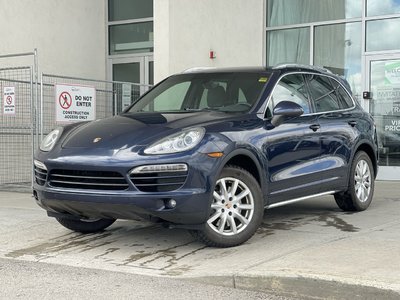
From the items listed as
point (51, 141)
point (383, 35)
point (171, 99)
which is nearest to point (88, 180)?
point (51, 141)

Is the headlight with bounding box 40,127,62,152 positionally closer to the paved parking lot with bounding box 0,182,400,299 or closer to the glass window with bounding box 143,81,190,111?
the paved parking lot with bounding box 0,182,400,299

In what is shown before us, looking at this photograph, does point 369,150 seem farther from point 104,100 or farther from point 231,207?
point 104,100

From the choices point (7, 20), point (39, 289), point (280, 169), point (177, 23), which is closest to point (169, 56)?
point (177, 23)

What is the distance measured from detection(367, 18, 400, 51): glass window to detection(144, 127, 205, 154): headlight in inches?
315

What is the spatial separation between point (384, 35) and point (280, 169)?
23.8 feet

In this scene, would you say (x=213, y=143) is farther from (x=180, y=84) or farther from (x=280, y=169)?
(x=180, y=84)

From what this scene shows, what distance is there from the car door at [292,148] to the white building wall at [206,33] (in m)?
5.30

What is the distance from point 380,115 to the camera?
1210 cm

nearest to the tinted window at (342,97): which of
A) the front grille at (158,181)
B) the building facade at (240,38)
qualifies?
the front grille at (158,181)

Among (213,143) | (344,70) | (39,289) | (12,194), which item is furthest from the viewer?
(344,70)

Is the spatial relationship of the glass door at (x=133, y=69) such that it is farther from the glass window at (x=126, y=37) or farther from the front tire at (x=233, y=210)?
the front tire at (x=233, y=210)

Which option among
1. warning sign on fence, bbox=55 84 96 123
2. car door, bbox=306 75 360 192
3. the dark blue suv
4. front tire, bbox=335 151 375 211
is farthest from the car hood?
warning sign on fence, bbox=55 84 96 123

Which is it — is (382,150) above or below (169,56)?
below

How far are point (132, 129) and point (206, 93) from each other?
4.45ft
